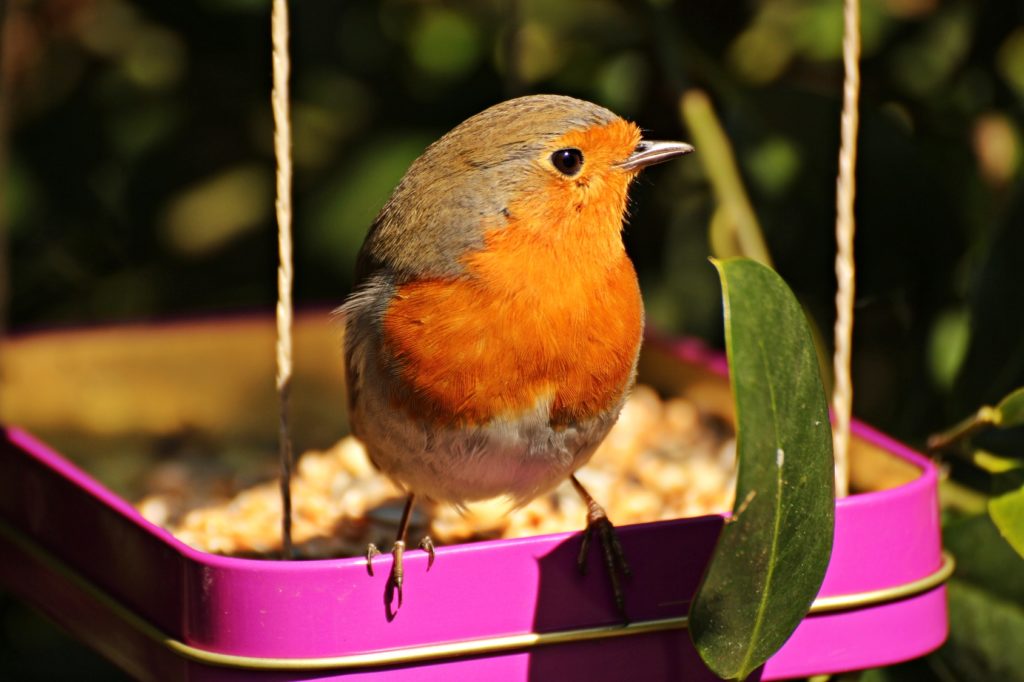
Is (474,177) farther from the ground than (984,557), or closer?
farther from the ground

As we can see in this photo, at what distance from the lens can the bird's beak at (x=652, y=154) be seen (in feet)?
6.26

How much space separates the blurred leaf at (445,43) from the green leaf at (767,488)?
1.79 meters

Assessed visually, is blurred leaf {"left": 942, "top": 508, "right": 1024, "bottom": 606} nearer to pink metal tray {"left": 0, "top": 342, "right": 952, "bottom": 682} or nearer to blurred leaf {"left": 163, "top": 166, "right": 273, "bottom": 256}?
pink metal tray {"left": 0, "top": 342, "right": 952, "bottom": 682}

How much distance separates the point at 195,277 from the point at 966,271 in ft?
6.13

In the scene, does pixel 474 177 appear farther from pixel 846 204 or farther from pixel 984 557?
pixel 984 557

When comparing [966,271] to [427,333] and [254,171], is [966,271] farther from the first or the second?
[254,171]

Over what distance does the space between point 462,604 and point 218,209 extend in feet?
6.85

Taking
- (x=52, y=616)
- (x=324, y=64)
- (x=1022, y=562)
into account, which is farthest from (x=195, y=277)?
(x=1022, y=562)

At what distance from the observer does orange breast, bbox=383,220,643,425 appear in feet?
5.89

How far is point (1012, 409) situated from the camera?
2.03 m

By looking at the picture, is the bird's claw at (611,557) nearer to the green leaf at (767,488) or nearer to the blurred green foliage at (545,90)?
the green leaf at (767,488)

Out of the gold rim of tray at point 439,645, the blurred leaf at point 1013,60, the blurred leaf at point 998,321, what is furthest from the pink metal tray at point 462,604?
the blurred leaf at point 1013,60

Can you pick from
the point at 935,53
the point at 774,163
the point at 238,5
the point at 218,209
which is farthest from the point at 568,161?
the point at 218,209

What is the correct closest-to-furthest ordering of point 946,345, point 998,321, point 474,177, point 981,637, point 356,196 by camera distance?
point 474,177, point 981,637, point 998,321, point 946,345, point 356,196
